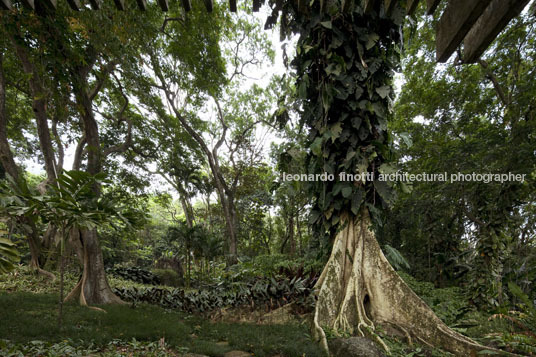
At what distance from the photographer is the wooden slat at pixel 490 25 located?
971 mm

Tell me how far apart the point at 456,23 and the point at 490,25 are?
0.41 ft

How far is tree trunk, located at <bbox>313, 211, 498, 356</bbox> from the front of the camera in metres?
2.78

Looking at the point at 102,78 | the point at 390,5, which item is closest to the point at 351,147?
the point at 390,5

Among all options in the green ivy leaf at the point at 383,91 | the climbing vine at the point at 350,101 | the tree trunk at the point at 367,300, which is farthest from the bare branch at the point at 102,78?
the tree trunk at the point at 367,300

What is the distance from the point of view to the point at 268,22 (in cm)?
416

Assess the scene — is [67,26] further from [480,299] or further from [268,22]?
[480,299]

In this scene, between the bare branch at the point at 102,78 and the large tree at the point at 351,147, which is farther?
the bare branch at the point at 102,78

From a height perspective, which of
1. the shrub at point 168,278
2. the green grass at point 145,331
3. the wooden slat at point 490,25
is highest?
the wooden slat at point 490,25

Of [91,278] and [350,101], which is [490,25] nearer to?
[350,101]

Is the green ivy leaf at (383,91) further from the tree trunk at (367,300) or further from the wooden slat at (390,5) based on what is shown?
the wooden slat at (390,5)

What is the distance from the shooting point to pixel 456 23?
1124 millimetres

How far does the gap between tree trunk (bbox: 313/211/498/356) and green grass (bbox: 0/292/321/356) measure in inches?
18.3

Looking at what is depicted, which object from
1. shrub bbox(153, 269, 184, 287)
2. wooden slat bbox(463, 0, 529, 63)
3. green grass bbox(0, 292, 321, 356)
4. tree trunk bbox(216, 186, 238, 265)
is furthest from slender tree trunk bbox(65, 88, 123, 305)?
shrub bbox(153, 269, 184, 287)

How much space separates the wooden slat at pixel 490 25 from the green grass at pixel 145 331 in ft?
8.98
